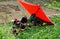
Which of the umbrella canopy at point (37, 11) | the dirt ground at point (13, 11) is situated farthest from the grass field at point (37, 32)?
the dirt ground at point (13, 11)

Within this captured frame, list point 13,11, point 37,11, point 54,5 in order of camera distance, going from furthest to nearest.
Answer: point 54,5 < point 13,11 < point 37,11

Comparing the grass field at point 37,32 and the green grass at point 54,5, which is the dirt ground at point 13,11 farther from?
the grass field at point 37,32

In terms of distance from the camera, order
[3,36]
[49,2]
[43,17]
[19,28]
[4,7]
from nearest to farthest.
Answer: [3,36] < [19,28] < [43,17] < [4,7] < [49,2]

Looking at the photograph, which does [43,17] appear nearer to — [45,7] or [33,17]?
[33,17]

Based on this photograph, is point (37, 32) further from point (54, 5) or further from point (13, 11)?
point (54, 5)

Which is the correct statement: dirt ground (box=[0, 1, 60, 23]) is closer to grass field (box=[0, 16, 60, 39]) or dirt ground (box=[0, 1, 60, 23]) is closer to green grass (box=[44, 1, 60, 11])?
green grass (box=[44, 1, 60, 11])

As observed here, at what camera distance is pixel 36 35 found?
9742 millimetres

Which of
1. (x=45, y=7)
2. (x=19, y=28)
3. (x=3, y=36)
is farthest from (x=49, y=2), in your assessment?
(x=3, y=36)

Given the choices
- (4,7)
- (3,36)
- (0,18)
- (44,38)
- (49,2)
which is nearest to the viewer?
(3,36)

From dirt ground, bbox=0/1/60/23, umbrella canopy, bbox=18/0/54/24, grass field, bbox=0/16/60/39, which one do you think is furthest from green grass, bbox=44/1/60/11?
grass field, bbox=0/16/60/39

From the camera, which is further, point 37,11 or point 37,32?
point 37,11

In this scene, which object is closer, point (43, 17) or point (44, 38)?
point (44, 38)

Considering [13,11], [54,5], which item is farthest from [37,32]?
[54,5]

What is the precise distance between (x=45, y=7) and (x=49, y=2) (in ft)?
4.43
